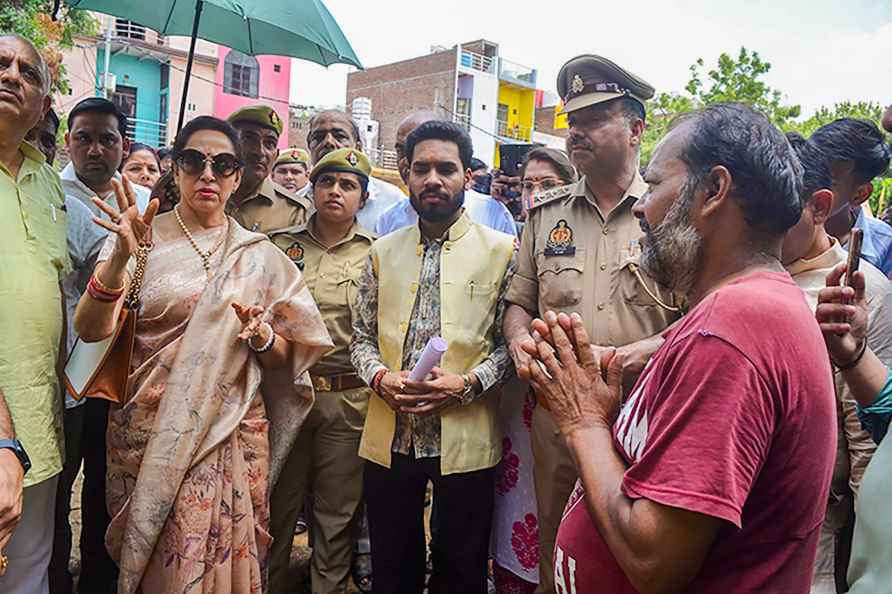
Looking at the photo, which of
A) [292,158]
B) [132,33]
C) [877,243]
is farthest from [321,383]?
[132,33]

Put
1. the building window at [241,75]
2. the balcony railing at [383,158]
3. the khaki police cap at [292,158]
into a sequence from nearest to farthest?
the khaki police cap at [292,158], the building window at [241,75], the balcony railing at [383,158]

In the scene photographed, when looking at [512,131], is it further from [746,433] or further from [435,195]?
[746,433]

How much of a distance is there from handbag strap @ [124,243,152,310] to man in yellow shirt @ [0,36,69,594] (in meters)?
0.25

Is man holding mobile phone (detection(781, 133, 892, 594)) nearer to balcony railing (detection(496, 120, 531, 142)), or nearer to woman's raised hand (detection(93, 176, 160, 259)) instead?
woman's raised hand (detection(93, 176, 160, 259))

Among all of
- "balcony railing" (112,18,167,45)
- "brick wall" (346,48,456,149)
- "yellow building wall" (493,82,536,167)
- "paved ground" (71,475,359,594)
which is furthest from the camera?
"yellow building wall" (493,82,536,167)

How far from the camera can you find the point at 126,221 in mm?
2510

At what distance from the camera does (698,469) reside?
4.09 feet

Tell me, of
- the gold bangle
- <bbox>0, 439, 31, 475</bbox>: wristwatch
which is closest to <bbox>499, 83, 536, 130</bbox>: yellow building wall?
the gold bangle

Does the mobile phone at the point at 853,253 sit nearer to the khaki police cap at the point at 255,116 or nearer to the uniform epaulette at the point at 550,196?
Answer: the uniform epaulette at the point at 550,196

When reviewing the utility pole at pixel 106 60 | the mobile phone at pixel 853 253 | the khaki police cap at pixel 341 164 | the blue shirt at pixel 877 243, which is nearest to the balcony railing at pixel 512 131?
the utility pole at pixel 106 60

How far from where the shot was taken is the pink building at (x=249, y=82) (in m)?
23.1

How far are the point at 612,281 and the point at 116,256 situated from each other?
206 centimetres

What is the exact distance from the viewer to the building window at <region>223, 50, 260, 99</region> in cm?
2341

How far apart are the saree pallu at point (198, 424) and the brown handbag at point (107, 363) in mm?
114
